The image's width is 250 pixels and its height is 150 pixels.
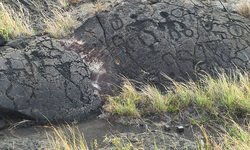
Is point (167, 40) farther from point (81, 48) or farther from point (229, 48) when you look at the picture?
point (81, 48)

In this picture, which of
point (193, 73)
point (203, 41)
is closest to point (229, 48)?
point (203, 41)

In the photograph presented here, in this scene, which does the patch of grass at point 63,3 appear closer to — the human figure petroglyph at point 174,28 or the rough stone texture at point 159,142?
the human figure petroglyph at point 174,28

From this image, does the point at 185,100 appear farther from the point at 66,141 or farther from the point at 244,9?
the point at 244,9

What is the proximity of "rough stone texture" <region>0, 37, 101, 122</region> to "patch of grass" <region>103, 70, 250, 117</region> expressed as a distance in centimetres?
46

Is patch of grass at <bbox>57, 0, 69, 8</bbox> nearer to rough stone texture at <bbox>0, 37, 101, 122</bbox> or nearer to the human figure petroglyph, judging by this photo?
rough stone texture at <bbox>0, 37, 101, 122</bbox>

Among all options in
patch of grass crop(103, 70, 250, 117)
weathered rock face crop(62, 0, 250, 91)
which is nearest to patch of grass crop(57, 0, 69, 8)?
weathered rock face crop(62, 0, 250, 91)

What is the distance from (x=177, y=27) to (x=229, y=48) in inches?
41.3

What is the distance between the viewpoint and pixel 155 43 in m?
4.88

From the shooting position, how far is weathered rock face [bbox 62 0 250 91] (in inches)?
187

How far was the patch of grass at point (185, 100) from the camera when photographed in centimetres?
385

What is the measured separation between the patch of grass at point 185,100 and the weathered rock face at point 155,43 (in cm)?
54

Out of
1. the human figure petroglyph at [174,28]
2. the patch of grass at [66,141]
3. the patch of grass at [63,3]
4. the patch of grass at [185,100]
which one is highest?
the patch of grass at [63,3]

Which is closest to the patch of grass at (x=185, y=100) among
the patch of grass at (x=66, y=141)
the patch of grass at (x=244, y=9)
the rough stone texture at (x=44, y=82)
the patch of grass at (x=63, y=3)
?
the rough stone texture at (x=44, y=82)

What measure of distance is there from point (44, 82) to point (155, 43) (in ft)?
6.88
